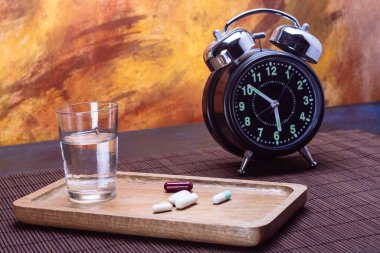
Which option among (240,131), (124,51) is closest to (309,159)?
(240,131)

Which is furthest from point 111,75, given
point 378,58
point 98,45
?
point 378,58

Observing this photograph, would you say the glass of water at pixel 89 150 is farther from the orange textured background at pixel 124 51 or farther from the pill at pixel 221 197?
the orange textured background at pixel 124 51

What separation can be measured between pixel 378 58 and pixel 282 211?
190 cm

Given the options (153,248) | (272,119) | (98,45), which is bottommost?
(153,248)

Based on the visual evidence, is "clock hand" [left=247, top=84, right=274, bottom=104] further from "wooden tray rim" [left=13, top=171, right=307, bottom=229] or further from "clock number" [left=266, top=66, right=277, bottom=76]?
"wooden tray rim" [left=13, top=171, right=307, bottom=229]

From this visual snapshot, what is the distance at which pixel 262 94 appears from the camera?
5.92 ft

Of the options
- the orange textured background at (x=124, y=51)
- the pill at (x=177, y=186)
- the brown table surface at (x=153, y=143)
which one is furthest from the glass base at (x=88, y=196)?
the orange textured background at (x=124, y=51)

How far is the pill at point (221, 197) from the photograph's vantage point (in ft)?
4.55

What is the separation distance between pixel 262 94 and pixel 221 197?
48 cm

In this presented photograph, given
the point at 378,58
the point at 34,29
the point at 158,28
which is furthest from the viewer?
the point at 378,58

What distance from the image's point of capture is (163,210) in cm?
135

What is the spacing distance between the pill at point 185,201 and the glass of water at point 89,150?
0.15 m

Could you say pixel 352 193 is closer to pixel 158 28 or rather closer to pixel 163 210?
pixel 163 210

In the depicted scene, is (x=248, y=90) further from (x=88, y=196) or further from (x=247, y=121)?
(x=88, y=196)
